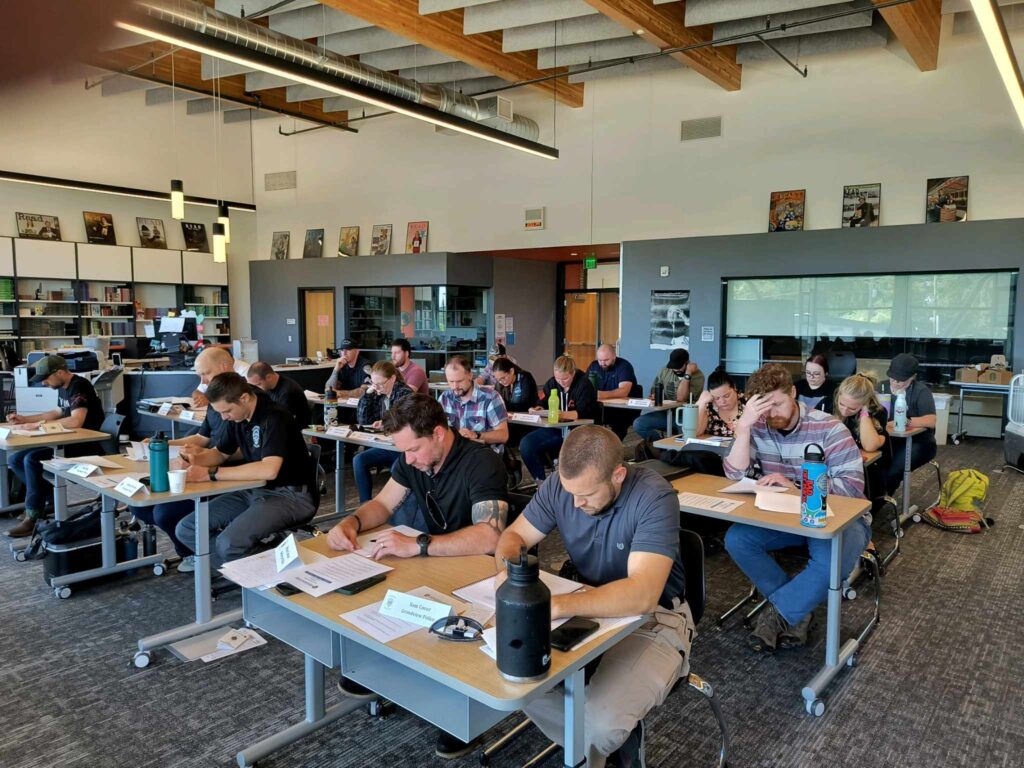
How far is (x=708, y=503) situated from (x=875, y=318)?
7044mm

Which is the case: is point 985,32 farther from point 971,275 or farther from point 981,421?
point 981,421

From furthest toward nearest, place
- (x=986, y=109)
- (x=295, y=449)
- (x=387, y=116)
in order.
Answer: (x=387, y=116)
(x=986, y=109)
(x=295, y=449)

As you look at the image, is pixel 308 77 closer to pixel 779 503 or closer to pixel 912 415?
pixel 779 503

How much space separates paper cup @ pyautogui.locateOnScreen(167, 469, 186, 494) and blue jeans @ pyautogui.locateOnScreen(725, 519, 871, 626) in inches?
101

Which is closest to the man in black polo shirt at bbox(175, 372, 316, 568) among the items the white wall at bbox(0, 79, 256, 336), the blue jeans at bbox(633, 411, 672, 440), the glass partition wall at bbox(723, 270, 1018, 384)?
the blue jeans at bbox(633, 411, 672, 440)

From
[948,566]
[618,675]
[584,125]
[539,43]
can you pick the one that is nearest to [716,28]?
[539,43]

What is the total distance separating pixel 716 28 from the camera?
27.6ft

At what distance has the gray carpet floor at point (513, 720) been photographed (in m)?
2.61

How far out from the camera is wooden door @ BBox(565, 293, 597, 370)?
1372 cm

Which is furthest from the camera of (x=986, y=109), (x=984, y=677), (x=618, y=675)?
(x=986, y=109)

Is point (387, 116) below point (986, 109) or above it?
above

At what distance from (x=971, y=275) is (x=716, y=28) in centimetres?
413

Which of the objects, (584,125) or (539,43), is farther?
(584,125)

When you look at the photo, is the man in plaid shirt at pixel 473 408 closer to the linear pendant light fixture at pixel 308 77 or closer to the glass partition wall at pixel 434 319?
the linear pendant light fixture at pixel 308 77
